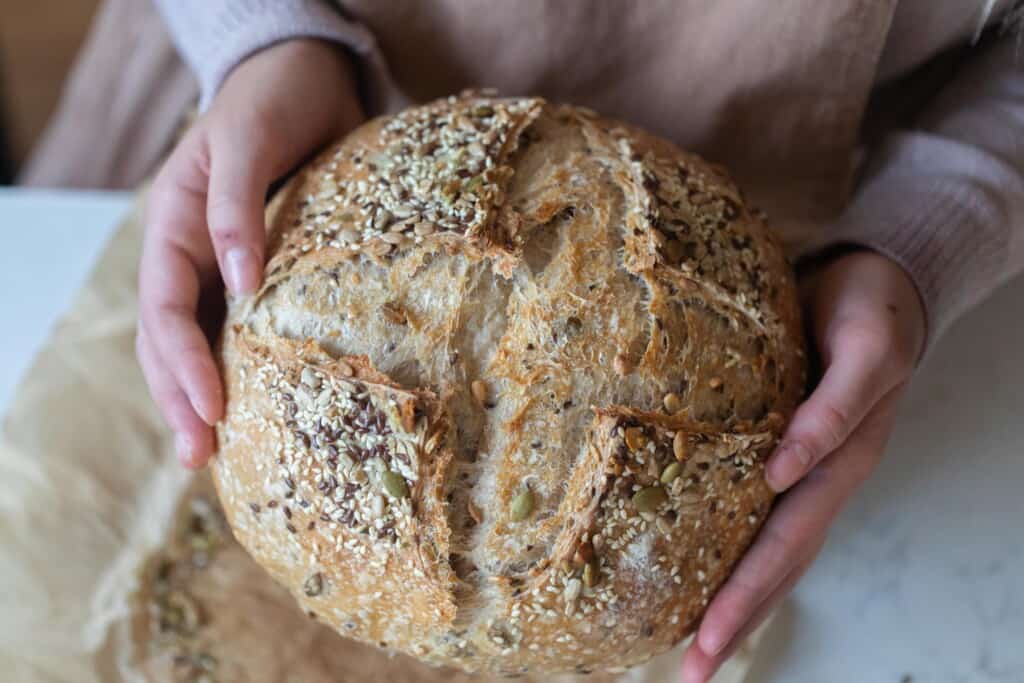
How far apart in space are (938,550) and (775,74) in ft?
Answer: 2.23

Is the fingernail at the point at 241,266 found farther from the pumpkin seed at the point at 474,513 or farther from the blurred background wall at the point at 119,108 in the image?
the blurred background wall at the point at 119,108

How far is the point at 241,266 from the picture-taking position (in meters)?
1.03

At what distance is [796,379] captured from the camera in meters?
1.08

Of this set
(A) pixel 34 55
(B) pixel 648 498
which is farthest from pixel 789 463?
(A) pixel 34 55

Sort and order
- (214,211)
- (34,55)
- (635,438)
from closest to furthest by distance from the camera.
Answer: (635,438) → (214,211) → (34,55)

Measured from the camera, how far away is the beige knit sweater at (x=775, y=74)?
3.91ft

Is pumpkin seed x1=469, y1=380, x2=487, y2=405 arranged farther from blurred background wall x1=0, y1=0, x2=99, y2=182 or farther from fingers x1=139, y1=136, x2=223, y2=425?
blurred background wall x1=0, y1=0, x2=99, y2=182

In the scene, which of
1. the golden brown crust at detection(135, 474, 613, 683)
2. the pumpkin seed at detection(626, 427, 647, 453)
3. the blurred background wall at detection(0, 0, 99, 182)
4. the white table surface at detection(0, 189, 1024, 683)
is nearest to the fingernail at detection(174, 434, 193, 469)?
the golden brown crust at detection(135, 474, 613, 683)

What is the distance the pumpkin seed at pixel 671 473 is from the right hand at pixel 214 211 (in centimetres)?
48

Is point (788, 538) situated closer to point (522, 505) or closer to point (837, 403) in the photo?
point (837, 403)

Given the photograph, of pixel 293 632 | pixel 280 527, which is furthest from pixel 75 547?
pixel 280 527

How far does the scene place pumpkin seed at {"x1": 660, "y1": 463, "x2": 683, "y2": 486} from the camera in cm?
96

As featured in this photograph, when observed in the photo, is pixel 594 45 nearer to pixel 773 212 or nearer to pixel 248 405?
pixel 773 212

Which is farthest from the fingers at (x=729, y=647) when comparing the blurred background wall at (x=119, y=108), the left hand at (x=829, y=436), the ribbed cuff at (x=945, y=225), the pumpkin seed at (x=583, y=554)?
the blurred background wall at (x=119, y=108)
